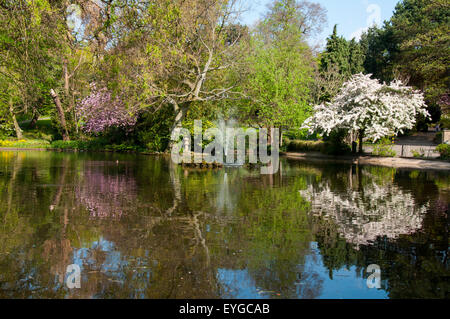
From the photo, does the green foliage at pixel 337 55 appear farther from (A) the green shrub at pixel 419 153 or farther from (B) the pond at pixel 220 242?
(B) the pond at pixel 220 242

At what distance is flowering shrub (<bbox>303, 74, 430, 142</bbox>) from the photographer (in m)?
29.0

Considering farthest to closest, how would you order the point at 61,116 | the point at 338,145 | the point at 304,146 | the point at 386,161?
the point at 61,116 < the point at 304,146 < the point at 338,145 < the point at 386,161

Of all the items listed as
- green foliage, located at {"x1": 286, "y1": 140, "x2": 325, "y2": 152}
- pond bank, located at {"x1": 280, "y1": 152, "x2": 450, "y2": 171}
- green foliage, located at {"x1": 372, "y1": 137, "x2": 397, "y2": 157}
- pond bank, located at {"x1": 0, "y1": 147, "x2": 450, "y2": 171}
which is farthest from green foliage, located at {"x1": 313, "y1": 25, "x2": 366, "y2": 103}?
green foliage, located at {"x1": 372, "y1": 137, "x2": 397, "y2": 157}

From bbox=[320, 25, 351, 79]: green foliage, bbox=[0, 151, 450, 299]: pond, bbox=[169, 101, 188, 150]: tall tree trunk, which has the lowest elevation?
bbox=[0, 151, 450, 299]: pond

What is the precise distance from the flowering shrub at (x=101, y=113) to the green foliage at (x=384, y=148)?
2089 cm

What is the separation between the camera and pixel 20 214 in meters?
9.48

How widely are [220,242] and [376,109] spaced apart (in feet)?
80.4

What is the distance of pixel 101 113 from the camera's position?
4175cm

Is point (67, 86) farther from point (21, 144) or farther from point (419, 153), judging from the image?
point (419, 153)

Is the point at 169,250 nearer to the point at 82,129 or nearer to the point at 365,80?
the point at 365,80

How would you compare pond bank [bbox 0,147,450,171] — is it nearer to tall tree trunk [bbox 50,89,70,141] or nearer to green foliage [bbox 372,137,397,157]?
green foliage [bbox 372,137,397,157]

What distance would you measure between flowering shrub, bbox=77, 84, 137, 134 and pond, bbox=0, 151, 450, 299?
84.1 ft

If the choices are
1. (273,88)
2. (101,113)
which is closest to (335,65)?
(273,88)

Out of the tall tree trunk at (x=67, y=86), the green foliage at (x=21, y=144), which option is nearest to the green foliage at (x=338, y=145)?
the tall tree trunk at (x=67, y=86)
